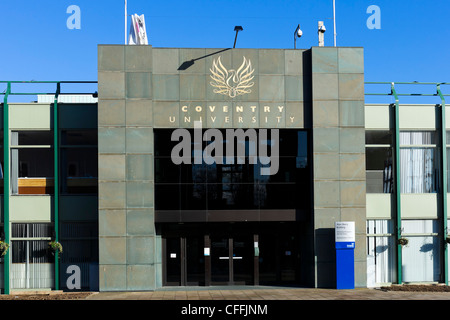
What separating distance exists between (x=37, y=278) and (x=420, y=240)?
15432 mm

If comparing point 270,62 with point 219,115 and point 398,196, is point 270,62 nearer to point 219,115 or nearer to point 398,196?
point 219,115

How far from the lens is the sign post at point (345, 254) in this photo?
18.6 metres

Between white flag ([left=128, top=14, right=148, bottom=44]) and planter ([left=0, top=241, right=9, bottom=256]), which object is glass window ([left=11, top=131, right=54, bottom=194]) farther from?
white flag ([left=128, top=14, right=148, bottom=44])

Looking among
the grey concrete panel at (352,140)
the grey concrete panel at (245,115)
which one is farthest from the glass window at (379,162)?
the grey concrete panel at (245,115)

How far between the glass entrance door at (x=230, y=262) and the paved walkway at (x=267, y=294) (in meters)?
0.82

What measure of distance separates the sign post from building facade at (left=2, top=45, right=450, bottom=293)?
51 cm

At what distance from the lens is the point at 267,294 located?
59.1 ft

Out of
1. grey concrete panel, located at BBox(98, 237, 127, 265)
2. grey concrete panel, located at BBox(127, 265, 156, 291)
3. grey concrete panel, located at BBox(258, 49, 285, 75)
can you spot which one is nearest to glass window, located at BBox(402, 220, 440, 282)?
grey concrete panel, located at BBox(258, 49, 285, 75)

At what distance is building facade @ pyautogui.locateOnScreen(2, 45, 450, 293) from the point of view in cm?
1897

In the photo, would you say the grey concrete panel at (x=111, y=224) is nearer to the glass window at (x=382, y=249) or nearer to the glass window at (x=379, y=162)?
the glass window at (x=382, y=249)

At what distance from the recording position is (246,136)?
19516 mm

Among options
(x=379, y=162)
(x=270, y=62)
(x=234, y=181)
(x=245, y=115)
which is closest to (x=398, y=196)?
(x=379, y=162)
